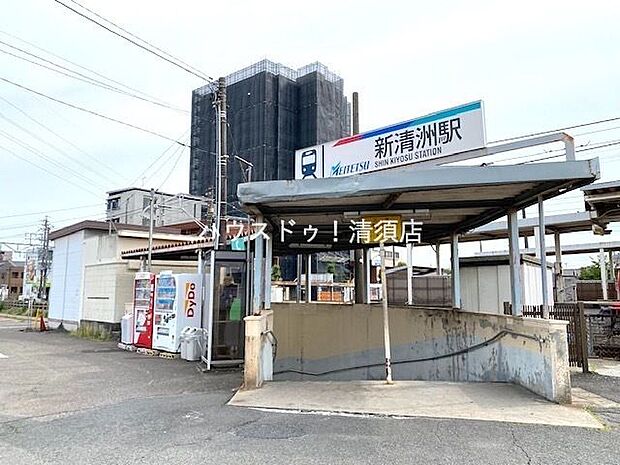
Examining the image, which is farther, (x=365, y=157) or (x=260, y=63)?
(x=260, y=63)

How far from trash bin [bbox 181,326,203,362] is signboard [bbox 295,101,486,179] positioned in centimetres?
466

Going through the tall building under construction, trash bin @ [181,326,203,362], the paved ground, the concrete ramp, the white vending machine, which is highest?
the tall building under construction

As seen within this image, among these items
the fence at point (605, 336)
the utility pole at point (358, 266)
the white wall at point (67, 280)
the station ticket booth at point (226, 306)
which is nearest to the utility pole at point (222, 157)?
the station ticket booth at point (226, 306)

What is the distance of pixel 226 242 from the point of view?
38.9ft

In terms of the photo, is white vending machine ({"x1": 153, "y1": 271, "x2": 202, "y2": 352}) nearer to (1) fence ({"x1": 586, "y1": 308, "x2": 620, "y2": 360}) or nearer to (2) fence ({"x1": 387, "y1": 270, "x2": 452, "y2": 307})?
(2) fence ({"x1": 387, "y1": 270, "x2": 452, "y2": 307})

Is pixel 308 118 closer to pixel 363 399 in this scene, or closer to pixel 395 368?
pixel 395 368

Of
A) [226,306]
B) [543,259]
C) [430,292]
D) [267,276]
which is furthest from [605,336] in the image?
[226,306]

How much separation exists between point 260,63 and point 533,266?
34980 millimetres

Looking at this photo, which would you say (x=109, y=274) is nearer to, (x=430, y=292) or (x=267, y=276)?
(x=267, y=276)

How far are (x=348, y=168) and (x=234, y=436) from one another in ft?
15.7

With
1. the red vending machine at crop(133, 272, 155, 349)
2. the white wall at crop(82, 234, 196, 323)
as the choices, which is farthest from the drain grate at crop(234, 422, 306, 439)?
the white wall at crop(82, 234, 196, 323)

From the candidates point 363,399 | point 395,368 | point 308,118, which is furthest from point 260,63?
point 363,399

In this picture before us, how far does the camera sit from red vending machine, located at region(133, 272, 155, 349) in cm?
1234

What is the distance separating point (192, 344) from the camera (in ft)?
36.2
